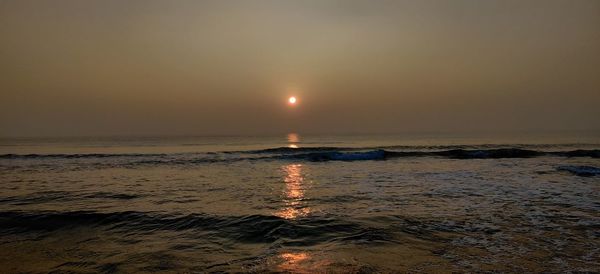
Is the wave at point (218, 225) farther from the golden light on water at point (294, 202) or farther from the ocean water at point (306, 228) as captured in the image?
the golden light on water at point (294, 202)

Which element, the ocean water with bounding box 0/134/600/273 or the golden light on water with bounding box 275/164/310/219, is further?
the golden light on water with bounding box 275/164/310/219

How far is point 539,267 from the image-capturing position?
21.1 feet

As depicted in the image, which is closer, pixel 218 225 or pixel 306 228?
pixel 306 228

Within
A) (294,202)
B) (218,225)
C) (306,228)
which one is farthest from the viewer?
(294,202)

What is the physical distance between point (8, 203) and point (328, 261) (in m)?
13.8

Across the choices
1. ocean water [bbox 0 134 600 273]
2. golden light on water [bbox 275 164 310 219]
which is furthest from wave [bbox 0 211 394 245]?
golden light on water [bbox 275 164 310 219]

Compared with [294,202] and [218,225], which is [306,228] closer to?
[218,225]

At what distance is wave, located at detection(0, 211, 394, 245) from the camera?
896 cm

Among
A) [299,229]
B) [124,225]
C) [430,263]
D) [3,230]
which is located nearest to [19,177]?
[3,230]

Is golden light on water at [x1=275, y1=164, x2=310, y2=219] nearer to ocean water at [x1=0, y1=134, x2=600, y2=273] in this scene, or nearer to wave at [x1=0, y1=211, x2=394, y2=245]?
ocean water at [x1=0, y1=134, x2=600, y2=273]

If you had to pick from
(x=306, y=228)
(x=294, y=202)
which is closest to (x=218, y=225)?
(x=306, y=228)

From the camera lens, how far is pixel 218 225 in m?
10.3

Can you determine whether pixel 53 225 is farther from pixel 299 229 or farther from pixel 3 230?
pixel 299 229

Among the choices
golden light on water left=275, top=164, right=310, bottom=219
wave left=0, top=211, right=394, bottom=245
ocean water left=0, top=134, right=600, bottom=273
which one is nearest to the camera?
ocean water left=0, top=134, right=600, bottom=273
